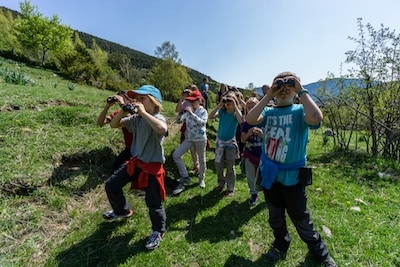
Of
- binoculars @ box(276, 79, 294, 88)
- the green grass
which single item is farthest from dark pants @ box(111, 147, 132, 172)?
binoculars @ box(276, 79, 294, 88)

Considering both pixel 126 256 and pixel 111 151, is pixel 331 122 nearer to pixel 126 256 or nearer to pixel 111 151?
pixel 111 151

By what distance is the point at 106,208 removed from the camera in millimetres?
4434

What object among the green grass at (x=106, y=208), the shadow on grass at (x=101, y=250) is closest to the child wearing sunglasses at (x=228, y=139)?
the green grass at (x=106, y=208)

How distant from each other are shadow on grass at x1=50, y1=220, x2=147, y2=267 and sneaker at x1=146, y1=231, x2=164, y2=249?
10cm

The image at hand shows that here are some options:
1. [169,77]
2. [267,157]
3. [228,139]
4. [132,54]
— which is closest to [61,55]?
[228,139]

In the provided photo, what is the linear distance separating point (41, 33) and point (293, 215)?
1688 inches

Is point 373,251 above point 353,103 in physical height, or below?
below

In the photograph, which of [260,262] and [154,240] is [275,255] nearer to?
[260,262]

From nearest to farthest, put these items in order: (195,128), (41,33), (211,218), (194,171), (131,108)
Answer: (131,108) → (211,218) → (195,128) → (194,171) → (41,33)

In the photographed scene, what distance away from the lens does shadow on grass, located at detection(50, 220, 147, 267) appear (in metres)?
3.31

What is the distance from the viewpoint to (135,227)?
157 inches

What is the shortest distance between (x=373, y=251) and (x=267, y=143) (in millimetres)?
2282

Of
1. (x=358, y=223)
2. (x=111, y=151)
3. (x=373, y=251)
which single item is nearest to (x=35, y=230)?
(x=111, y=151)

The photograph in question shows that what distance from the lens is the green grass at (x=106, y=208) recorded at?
3.43 meters
